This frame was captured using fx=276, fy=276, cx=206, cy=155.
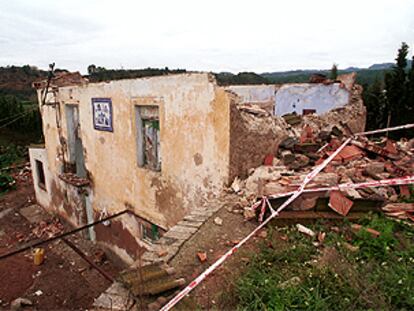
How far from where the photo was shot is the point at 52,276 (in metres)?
8.07

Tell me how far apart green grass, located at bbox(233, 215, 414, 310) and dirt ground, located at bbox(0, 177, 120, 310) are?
6.06m

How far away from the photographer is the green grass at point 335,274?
2229 mm

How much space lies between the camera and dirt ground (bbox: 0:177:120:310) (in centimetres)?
707

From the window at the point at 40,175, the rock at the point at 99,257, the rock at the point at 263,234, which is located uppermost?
the rock at the point at 263,234

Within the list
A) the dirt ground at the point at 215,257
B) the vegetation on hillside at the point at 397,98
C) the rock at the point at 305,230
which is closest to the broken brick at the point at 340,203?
the rock at the point at 305,230

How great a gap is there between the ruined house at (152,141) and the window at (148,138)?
0.02m

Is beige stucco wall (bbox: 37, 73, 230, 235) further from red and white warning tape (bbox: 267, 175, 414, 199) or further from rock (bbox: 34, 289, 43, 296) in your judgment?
rock (bbox: 34, 289, 43, 296)

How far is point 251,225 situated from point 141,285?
1.73 m

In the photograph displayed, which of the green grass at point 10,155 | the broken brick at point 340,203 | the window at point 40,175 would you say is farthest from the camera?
the green grass at point 10,155

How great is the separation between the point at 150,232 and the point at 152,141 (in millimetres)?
2487

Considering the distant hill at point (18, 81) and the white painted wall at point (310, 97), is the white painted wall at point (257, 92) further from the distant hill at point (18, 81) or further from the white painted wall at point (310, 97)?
the distant hill at point (18, 81)

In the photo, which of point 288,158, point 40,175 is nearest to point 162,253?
point 288,158

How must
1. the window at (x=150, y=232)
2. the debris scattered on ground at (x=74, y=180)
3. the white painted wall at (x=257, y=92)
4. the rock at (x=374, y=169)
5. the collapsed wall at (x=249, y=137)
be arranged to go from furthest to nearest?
1. the white painted wall at (x=257, y=92)
2. the debris scattered on ground at (x=74, y=180)
3. the window at (x=150, y=232)
4. the collapsed wall at (x=249, y=137)
5. the rock at (x=374, y=169)

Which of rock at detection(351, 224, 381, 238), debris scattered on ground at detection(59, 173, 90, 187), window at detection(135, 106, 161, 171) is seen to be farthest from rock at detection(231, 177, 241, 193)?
debris scattered on ground at detection(59, 173, 90, 187)
